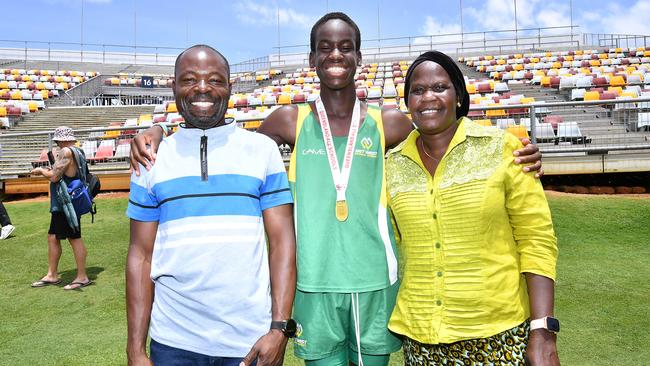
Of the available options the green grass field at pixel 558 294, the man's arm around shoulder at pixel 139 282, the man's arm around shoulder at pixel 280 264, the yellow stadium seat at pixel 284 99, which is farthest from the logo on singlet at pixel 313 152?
the yellow stadium seat at pixel 284 99

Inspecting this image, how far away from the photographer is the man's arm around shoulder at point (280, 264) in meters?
1.82

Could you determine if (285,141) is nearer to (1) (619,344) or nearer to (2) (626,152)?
(1) (619,344)

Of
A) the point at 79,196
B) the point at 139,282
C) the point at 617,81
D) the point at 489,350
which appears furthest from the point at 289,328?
the point at 617,81

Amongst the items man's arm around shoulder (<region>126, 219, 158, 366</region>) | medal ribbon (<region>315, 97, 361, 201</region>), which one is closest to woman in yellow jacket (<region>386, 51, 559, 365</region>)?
medal ribbon (<region>315, 97, 361, 201</region>)

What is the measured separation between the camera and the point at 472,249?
1.79 m

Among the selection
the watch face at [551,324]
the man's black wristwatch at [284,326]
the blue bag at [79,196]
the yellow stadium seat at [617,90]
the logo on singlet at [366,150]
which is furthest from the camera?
the yellow stadium seat at [617,90]

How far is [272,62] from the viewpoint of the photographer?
123 ft

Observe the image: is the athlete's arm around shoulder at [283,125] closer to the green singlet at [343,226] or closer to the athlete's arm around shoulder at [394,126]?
the green singlet at [343,226]

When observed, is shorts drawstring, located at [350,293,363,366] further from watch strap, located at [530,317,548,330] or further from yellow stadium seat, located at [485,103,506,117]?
yellow stadium seat, located at [485,103,506,117]

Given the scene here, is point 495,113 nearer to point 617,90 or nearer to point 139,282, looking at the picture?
point 139,282

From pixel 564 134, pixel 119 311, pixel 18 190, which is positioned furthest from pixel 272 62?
pixel 119 311

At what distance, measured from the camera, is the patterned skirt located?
→ 176 centimetres

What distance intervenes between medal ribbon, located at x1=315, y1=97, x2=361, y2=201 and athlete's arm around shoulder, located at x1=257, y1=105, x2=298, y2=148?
0.46ft

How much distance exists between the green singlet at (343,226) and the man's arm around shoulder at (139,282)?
63 cm
